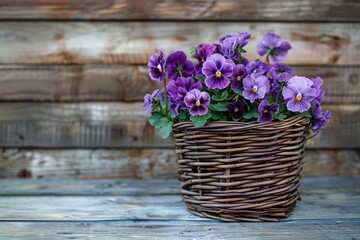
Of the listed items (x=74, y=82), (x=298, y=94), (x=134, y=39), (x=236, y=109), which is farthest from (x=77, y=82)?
(x=298, y=94)

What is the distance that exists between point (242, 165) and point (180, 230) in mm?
226

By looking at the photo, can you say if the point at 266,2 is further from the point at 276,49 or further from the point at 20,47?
the point at 20,47

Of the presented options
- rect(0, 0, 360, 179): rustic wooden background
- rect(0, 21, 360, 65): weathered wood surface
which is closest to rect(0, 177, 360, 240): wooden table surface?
rect(0, 0, 360, 179): rustic wooden background

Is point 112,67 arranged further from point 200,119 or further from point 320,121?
point 320,121

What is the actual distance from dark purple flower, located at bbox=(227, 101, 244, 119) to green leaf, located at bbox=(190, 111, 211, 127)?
2.2 inches

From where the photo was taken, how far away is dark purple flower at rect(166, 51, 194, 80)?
1.27 metres

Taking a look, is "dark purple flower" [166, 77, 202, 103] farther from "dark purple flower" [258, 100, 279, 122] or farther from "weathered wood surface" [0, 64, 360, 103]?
"weathered wood surface" [0, 64, 360, 103]

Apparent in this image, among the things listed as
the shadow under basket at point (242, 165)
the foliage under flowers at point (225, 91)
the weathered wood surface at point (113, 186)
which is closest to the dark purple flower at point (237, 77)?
the foliage under flowers at point (225, 91)

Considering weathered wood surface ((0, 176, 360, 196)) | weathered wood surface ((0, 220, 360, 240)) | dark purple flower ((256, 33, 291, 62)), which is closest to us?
weathered wood surface ((0, 220, 360, 240))

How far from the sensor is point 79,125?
72.7 inches

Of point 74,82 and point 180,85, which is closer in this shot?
point 180,85

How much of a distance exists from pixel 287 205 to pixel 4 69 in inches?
44.7

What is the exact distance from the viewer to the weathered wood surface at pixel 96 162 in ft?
6.13

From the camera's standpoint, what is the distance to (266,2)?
6.05 feet
